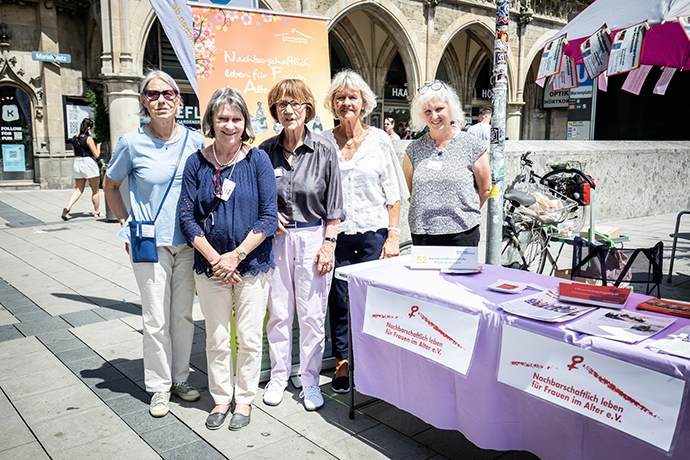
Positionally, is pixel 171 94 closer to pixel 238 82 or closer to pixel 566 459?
pixel 238 82

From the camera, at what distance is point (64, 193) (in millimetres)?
15477

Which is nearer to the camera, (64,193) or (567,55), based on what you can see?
(567,55)

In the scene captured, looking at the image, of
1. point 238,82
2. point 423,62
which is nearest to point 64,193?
point 423,62

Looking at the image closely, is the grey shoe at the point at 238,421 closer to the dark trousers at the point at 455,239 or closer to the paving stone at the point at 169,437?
Result: the paving stone at the point at 169,437

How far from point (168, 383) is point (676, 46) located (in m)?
4.95

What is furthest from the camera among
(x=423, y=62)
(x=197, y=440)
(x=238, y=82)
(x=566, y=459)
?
(x=423, y=62)

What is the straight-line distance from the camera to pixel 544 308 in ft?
7.50

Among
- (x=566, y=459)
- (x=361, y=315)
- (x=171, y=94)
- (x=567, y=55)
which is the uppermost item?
(x=567, y=55)

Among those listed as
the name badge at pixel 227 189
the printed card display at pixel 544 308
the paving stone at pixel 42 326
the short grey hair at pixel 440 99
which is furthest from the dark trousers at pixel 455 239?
the paving stone at pixel 42 326

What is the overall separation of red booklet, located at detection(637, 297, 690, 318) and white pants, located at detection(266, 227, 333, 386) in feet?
5.79

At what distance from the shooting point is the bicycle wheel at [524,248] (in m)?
5.52

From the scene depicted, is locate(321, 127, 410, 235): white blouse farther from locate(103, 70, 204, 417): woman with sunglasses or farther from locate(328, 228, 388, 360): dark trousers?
locate(103, 70, 204, 417): woman with sunglasses

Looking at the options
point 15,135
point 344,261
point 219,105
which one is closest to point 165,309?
point 344,261

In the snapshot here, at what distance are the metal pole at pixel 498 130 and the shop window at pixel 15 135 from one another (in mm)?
16055
